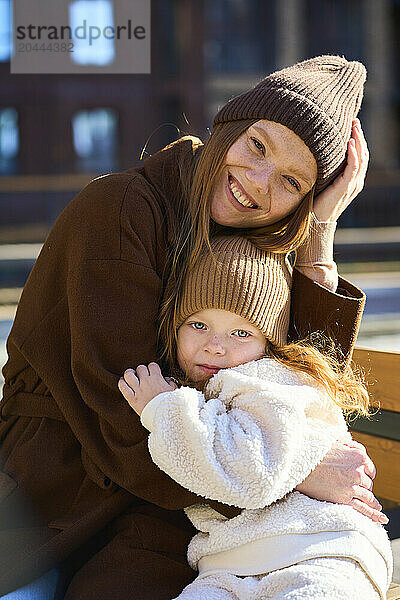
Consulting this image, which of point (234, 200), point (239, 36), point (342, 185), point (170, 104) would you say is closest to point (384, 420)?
point (342, 185)

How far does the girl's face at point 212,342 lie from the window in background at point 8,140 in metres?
10.3

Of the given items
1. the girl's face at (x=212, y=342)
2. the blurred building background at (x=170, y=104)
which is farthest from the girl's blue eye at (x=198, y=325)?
the blurred building background at (x=170, y=104)

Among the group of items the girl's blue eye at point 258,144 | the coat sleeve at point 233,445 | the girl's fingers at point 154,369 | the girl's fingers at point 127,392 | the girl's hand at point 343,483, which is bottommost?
the girl's hand at point 343,483

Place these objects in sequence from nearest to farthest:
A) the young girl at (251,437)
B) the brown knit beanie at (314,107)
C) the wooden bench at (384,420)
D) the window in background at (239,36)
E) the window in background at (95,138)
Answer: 1. the young girl at (251,437)
2. the brown knit beanie at (314,107)
3. the wooden bench at (384,420)
4. the window in background at (95,138)
5. the window in background at (239,36)

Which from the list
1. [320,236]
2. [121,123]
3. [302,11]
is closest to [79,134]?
[121,123]

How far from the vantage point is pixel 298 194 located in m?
1.52

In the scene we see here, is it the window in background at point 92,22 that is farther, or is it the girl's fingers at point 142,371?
the window in background at point 92,22

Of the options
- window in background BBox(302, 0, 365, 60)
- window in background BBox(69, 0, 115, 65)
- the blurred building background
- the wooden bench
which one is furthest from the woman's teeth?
window in background BBox(302, 0, 365, 60)

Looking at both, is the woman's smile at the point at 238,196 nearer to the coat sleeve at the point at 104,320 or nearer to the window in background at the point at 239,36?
the coat sleeve at the point at 104,320

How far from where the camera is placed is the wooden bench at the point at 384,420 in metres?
1.98

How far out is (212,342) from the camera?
140cm

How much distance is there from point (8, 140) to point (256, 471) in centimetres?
1096

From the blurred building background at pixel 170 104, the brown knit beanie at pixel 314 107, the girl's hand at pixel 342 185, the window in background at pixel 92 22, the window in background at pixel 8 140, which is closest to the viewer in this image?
the brown knit beanie at pixel 314 107

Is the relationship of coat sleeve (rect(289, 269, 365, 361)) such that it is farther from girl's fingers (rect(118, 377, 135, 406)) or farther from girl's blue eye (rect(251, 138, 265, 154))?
girl's fingers (rect(118, 377, 135, 406))
